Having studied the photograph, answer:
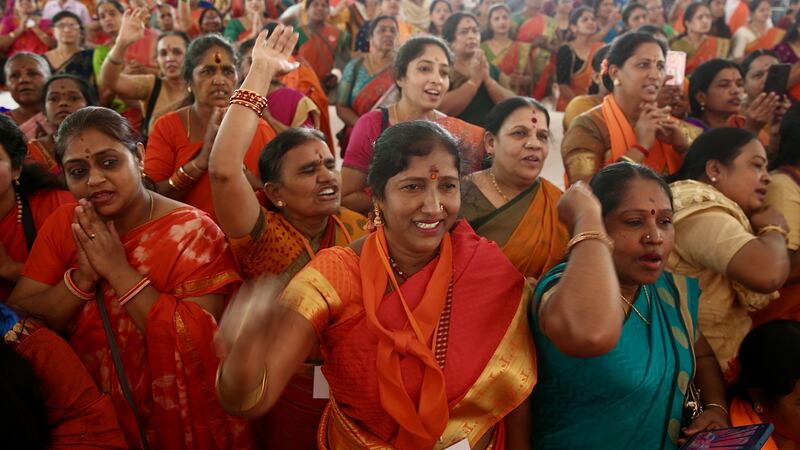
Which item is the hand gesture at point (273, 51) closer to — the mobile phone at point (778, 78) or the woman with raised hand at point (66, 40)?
the mobile phone at point (778, 78)

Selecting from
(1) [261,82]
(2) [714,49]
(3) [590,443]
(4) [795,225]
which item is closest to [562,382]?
(3) [590,443]

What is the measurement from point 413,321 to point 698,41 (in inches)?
236

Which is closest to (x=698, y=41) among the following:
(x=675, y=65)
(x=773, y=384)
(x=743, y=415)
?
(x=675, y=65)

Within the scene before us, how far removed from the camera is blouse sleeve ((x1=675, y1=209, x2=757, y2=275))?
1942 mm

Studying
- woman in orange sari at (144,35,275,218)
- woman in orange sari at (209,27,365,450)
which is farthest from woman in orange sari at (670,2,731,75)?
woman in orange sari at (209,27,365,450)

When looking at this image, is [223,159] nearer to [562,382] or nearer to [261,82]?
[261,82]

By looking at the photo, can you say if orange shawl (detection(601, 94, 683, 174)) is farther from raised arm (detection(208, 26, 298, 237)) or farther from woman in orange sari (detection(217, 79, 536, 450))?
raised arm (detection(208, 26, 298, 237))

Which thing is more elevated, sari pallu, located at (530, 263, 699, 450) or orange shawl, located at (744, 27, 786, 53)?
orange shawl, located at (744, 27, 786, 53)

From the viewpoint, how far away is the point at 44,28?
6.72m

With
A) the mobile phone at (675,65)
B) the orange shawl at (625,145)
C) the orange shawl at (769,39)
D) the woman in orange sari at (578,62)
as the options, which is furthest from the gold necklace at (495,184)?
the orange shawl at (769,39)

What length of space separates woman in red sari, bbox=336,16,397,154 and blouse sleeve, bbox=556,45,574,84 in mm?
1871

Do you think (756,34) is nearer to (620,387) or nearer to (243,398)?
(620,387)

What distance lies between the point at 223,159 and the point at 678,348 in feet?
4.60

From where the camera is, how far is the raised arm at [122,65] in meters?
3.16
